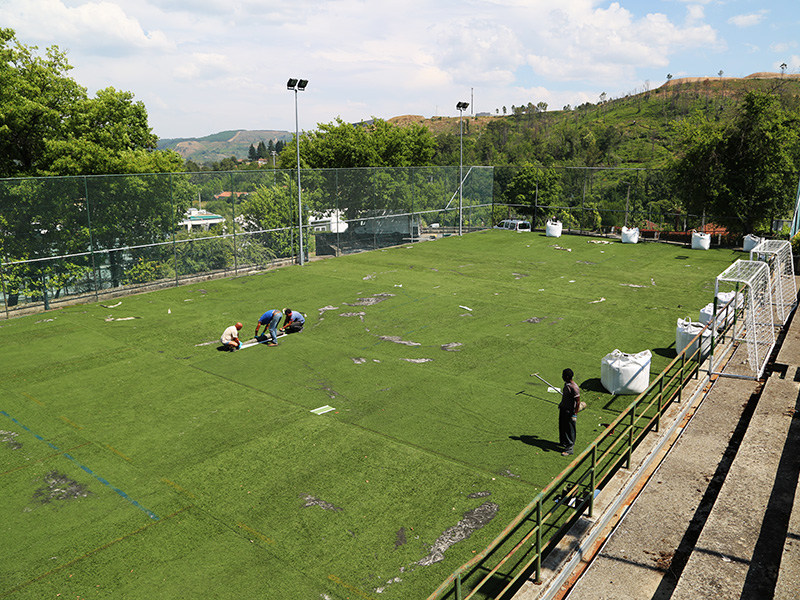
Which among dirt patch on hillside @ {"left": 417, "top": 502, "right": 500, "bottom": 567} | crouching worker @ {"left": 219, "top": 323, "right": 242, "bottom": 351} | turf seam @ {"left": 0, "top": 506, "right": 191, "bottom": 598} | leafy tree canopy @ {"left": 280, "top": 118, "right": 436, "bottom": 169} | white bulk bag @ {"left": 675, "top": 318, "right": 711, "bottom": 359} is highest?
leafy tree canopy @ {"left": 280, "top": 118, "right": 436, "bottom": 169}

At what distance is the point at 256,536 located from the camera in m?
8.16

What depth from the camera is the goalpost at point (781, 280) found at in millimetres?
15789

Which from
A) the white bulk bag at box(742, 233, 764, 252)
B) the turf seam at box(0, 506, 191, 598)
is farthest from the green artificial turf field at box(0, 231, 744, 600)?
the white bulk bag at box(742, 233, 764, 252)

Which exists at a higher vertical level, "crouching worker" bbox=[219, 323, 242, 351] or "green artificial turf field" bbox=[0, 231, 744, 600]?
"crouching worker" bbox=[219, 323, 242, 351]

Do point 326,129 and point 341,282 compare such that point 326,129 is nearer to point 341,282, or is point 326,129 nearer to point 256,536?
point 341,282

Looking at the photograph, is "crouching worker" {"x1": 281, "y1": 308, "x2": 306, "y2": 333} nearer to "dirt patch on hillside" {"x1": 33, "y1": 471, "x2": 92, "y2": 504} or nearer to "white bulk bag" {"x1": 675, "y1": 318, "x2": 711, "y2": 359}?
"dirt patch on hillside" {"x1": 33, "y1": 471, "x2": 92, "y2": 504}

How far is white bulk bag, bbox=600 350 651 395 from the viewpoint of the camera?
12422 millimetres

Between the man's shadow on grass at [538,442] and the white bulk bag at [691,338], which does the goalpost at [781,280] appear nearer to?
the white bulk bag at [691,338]

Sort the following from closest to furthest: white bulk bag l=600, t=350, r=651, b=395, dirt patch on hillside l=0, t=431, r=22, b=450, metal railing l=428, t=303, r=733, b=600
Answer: metal railing l=428, t=303, r=733, b=600
dirt patch on hillside l=0, t=431, r=22, b=450
white bulk bag l=600, t=350, r=651, b=395

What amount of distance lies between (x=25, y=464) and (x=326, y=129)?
4444 cm

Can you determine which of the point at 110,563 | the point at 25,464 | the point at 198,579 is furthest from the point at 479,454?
the point at 25,464

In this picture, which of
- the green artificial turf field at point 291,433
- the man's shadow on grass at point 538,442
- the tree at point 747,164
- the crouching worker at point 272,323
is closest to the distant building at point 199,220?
the green artificial turf field at point 291,433

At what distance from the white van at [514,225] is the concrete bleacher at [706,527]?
3032 centimetres

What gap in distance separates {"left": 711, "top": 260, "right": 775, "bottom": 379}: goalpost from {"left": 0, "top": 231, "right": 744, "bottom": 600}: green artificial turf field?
6.01ft
